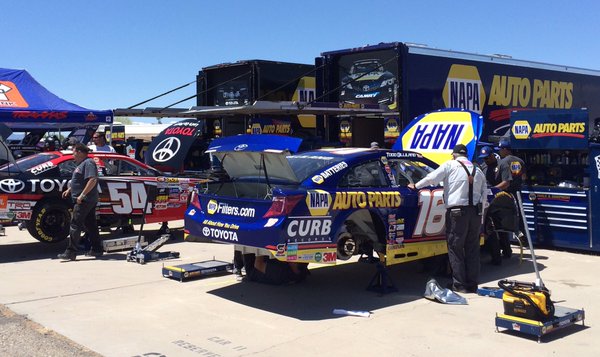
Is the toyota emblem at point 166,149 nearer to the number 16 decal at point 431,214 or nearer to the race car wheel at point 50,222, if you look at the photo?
the race car wheel at point 50,222

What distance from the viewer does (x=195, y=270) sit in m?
8.62

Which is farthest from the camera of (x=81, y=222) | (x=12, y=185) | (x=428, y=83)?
(x=428, y=83)

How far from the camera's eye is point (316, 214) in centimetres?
667

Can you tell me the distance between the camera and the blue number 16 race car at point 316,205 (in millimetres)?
6566

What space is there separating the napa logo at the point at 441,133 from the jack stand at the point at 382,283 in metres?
2.84

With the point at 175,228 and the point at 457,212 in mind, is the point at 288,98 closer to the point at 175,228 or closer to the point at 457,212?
the point at 175,228

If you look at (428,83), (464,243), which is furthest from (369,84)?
(464,243)

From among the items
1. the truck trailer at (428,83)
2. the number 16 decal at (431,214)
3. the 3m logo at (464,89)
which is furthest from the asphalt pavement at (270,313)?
A: the 3m logo at (464,89)

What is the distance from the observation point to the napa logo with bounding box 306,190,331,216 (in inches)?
261

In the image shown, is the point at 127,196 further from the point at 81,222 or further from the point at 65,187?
the point at 81,222

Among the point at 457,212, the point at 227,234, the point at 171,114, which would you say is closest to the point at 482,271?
the point at 457,212

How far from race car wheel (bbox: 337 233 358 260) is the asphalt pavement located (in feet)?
1.67

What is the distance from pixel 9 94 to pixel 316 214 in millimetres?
10209

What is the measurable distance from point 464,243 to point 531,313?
75.9 inches
